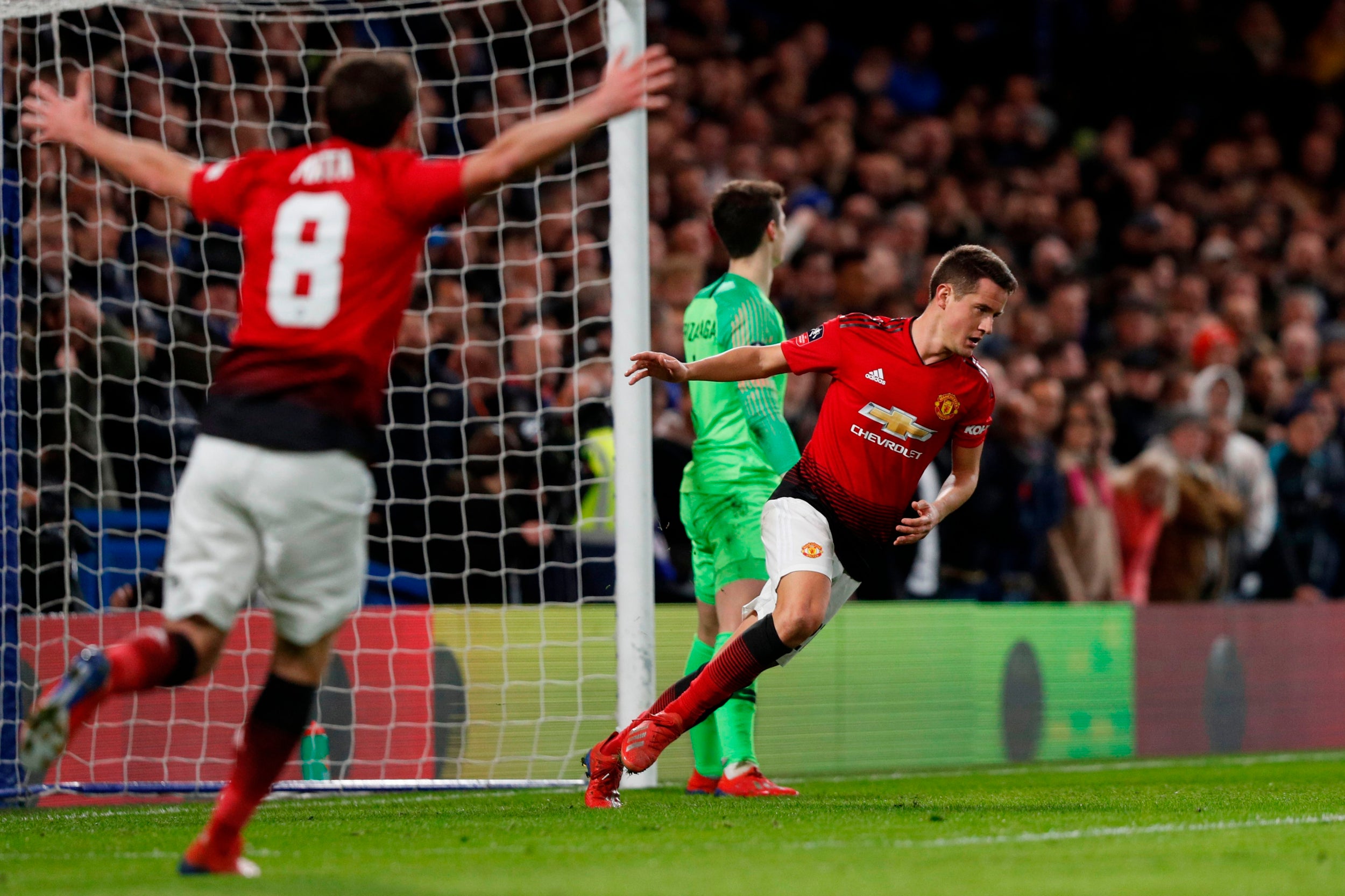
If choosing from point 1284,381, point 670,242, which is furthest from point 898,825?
point 1284,381

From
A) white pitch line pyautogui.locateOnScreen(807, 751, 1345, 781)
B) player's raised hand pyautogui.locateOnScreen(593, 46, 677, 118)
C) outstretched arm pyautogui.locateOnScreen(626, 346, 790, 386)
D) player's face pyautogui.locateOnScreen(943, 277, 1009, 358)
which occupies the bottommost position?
white pitch line pyautogui.locateOnScreen(807, 751, 1345, 781)

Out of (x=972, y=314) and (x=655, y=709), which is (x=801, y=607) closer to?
(x=655, y=709)

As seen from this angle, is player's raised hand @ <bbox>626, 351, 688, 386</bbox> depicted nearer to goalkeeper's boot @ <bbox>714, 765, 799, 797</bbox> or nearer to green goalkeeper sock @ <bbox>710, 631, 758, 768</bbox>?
green goalkeeper sock @ <bbox>710, 631, 758, 768</bbox>

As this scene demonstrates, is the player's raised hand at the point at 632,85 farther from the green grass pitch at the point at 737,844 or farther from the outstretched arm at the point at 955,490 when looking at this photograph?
the outstretched arm at the point at 955,490

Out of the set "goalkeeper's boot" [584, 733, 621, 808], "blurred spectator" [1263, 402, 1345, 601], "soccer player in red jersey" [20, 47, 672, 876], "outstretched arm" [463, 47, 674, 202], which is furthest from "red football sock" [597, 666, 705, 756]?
"blurred spectator" [1263, 402, 1345, 601]

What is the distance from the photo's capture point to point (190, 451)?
8430 millimetres

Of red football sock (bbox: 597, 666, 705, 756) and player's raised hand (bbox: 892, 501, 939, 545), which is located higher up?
player's raised hand (bbox: 892, 501, 939, 545)

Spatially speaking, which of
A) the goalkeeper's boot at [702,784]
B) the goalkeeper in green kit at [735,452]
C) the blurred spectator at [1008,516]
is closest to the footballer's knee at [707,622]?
the goalkeeper in green kit at [735,452]

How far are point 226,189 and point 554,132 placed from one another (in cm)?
86

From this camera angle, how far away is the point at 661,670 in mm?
8906

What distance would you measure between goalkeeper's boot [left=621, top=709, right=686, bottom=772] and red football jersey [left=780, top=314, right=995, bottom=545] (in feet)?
2.88

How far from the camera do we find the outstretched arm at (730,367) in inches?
224

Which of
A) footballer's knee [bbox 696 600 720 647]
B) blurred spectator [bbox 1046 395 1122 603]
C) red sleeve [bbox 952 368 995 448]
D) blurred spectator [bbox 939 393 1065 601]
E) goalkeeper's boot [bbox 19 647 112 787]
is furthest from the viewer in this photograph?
blurred spectator [bbox 1046 395 1122 603]

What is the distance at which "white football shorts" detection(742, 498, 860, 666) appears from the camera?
589 centimetres
